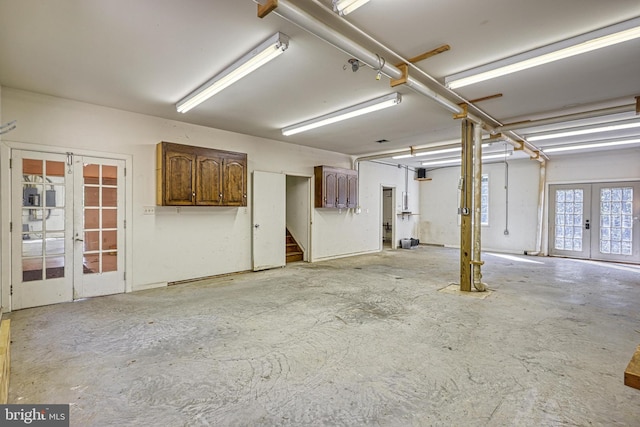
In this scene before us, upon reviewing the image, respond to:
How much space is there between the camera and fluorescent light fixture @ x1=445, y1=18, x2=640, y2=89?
2.49m

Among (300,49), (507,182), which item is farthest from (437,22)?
(507,182)

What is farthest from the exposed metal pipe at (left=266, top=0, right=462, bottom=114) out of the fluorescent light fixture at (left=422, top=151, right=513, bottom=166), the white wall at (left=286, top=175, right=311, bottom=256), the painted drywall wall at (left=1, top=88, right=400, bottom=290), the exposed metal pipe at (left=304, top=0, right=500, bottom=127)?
the fluorescent light fixture at (left=422, top=151, right=513, bottom=166)

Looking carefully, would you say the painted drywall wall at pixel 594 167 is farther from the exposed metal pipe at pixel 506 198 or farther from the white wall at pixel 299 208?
the white wall at pixel 299 208

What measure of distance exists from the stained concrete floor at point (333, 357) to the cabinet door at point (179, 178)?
4.79ft

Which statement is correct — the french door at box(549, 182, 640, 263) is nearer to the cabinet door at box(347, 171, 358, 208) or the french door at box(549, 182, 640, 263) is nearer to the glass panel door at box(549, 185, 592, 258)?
the glass panel door at box(549, 185, 592, 258)

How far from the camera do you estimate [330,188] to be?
737 centimetres

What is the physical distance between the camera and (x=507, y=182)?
904 cm

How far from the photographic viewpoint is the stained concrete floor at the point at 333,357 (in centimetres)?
Result: 195

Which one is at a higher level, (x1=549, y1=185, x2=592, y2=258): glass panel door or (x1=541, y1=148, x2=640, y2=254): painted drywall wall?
(x1=541, y1=148, x2=640, y2=254): painted drywall wall

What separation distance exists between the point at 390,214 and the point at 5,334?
32.8 feet

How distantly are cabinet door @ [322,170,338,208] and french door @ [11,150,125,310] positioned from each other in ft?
13.3

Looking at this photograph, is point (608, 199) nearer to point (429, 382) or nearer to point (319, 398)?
point (429, 382)

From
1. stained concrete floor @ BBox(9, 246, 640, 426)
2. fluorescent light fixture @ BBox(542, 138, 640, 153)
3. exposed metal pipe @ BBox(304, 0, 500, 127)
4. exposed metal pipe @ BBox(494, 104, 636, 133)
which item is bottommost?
stained concrete floor @ BBox(9, 246, 640, 426)

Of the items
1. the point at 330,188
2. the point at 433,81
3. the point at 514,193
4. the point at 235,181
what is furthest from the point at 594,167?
A: the point at 235,181
